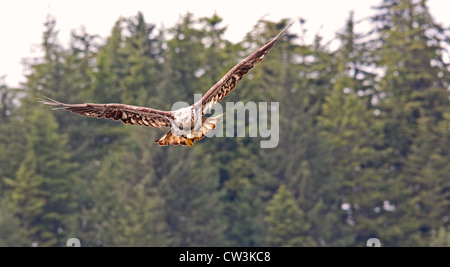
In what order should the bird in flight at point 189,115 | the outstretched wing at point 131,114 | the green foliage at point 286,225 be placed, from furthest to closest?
the green foliage at point 286,225 → the bird in flight at point 189,115 → the outstretched wing at point 131,114

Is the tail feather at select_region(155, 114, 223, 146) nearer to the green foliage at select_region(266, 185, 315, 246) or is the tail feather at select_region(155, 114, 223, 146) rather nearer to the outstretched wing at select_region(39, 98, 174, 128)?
the outstretched wing at select_region(39, 98, 174, 128)

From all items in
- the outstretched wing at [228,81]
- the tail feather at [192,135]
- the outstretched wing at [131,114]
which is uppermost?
the outstretched wing at [228,81]

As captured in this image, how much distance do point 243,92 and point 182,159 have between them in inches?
194

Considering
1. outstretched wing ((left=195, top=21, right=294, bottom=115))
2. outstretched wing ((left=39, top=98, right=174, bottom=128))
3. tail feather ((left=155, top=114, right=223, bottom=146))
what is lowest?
tail feather ((left=155, top=114, right=223, bottom=146))

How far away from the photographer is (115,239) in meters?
57.4

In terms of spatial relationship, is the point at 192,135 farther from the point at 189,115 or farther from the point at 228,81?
the point at 228,81

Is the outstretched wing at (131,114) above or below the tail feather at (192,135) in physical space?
above

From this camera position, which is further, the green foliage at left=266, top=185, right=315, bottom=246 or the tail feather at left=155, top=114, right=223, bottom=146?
the green foliage at left=266, top=185, right=315, bottom=246

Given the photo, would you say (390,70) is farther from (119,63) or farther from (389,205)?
(119,63)

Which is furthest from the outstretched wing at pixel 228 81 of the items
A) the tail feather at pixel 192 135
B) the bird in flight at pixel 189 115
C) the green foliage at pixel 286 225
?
the green foliage at pixel 286 225

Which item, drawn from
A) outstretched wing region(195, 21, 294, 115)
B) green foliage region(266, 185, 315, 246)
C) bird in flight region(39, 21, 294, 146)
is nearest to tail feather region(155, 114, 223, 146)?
bird in flight region(39, 21, 294, 146)

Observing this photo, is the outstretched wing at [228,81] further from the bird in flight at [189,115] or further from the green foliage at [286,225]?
the green foliage at [286,225]

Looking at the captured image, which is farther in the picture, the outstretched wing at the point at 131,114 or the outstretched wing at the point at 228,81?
the outstretched wing at the point at 228,81

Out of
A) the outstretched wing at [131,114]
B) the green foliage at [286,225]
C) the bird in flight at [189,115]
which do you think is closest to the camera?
the outstretched wing at [131,114]
